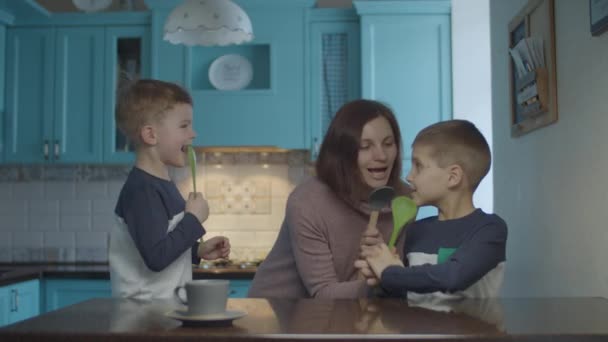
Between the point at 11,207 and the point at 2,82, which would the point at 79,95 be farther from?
the point at 11,207

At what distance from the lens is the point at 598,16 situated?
1.45m

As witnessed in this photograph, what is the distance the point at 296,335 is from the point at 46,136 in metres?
3.20

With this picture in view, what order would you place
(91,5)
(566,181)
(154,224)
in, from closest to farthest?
Answer: 1. (154,224)
2. (566,181)
3. (91,5)

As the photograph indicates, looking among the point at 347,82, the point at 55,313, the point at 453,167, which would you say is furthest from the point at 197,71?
the point at 55,313

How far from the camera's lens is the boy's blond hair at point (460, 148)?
1602mm

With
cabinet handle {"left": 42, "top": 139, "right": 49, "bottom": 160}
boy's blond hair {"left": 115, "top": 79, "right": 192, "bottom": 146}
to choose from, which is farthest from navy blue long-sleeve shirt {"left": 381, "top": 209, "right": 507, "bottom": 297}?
cabinet handle {"left": 42, "top": 139, "right": 49, "bottom": 160}

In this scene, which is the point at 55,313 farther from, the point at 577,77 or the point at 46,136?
the point at 46,136

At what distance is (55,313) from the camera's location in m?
1.24

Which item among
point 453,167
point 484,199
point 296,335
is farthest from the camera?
point 484,199

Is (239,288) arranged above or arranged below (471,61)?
below

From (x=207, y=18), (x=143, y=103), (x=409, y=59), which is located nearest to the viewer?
(x=143, y=103)

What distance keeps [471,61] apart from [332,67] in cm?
75

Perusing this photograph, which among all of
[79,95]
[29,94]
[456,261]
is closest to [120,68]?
[79,95]

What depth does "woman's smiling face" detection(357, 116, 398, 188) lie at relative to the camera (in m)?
1.79
